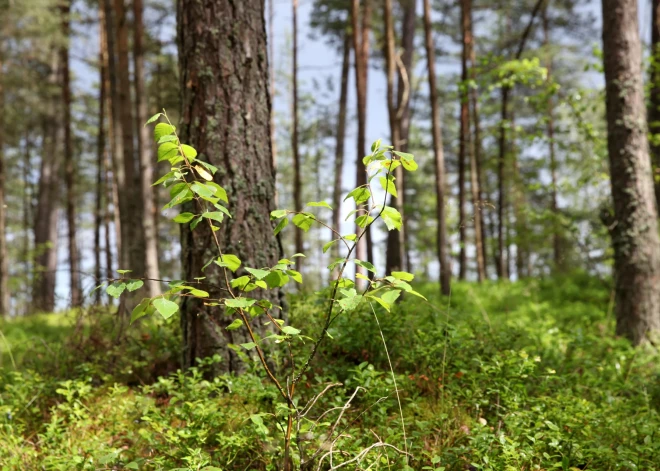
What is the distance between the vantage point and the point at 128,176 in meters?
8.81

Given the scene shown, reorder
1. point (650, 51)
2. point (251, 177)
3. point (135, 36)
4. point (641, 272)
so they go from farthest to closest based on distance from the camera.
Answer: point (135, 36) → point (650, 51) → point (641, 272) → point (251, 177)

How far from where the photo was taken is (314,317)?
3773 millimetres

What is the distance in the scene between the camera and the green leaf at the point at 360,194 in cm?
199

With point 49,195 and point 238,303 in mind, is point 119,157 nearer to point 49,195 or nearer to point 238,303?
point 49,195

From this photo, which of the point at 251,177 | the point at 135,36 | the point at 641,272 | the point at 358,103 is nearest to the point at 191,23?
the point at 251,177

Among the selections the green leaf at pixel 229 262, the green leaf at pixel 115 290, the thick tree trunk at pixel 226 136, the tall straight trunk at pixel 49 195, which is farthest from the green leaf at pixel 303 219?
the tall straight trunk at pixel 49 195

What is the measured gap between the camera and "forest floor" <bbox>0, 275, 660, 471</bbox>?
8.04 ft

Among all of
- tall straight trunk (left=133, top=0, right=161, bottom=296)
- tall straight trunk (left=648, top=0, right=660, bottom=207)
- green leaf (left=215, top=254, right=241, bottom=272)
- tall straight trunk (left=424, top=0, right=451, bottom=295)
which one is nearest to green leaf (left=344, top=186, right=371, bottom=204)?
green leaf (left=215, top=254, right=241, bottom=272)

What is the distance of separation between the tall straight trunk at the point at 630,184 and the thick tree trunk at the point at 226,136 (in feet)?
13.6

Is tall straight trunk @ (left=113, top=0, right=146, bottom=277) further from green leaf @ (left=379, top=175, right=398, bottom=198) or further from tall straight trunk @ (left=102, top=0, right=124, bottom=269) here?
green leaf @ (left=379, top=175, right=398, bottom=198)

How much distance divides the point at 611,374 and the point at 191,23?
4.35 meters

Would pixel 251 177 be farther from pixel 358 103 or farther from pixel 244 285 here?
pixel 358 103

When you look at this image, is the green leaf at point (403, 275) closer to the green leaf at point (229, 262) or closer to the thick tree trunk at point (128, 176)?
the green leaf at point (229, 262)

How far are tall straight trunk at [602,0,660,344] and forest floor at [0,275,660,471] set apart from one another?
1258mm
